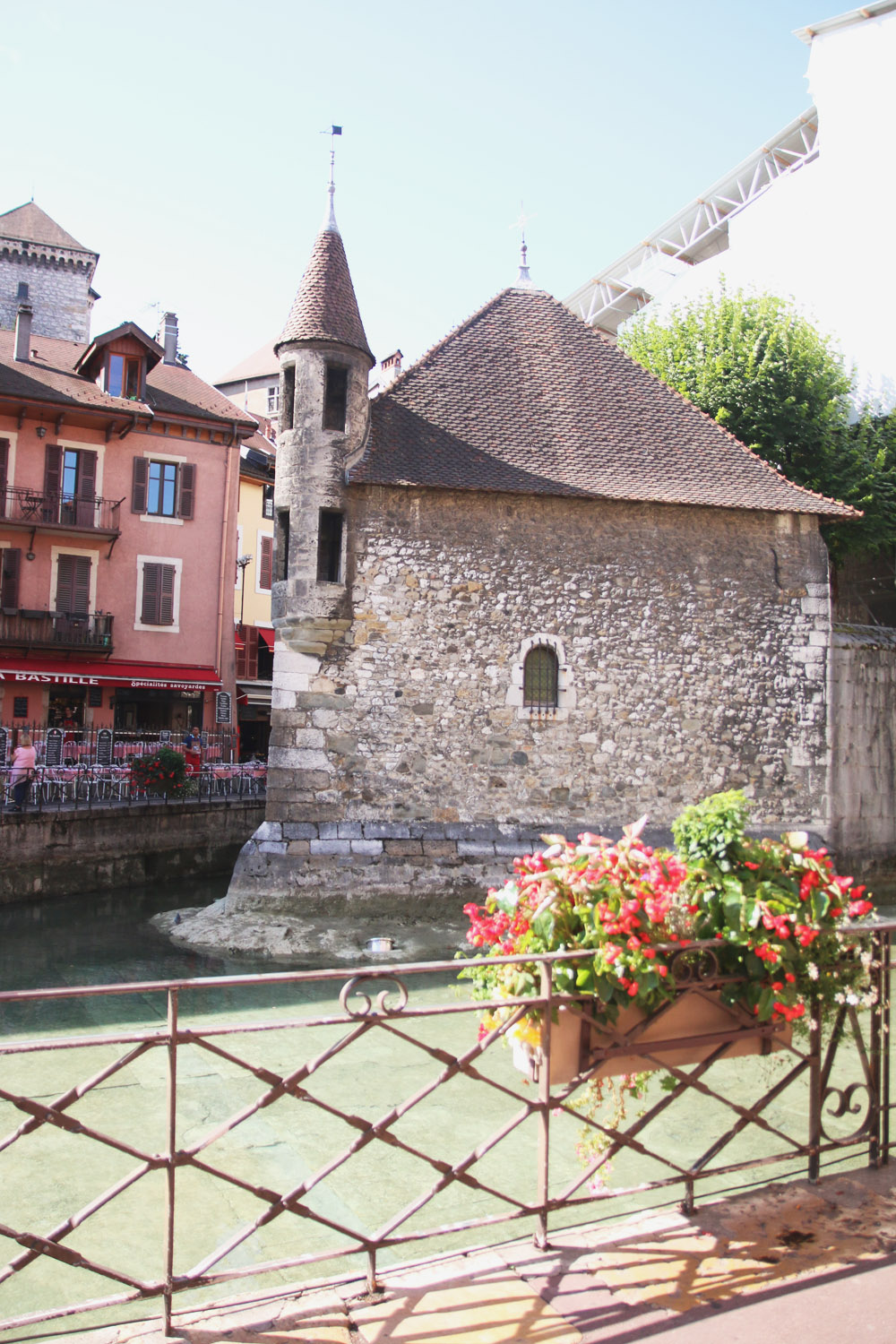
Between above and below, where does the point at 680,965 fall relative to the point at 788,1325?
above

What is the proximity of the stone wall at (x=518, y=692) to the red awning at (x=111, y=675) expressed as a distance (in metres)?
10.6

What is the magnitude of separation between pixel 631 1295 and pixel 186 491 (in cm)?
2191

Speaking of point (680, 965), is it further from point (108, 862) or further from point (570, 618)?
point (108, 862)

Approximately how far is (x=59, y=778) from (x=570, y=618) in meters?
8.87

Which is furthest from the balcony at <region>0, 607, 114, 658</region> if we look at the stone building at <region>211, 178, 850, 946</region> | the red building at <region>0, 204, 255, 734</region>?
the stone building at <region>211, 178, 850, 946</region>

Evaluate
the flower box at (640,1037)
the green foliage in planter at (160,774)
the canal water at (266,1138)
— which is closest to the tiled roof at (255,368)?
the green foliage in planter at (160,774)

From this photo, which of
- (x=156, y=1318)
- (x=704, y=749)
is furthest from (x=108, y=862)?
(x=156, y=1318)

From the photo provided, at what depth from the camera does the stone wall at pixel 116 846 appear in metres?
13.5

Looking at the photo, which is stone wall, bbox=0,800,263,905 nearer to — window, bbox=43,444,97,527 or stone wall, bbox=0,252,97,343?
window, bbox=43,444,97,527

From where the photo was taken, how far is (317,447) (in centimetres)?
1211

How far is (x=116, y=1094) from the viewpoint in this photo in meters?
6.67

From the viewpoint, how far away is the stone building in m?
12.0

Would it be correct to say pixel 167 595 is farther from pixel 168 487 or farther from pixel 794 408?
pixel 794 408

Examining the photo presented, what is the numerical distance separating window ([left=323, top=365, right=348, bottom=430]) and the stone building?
4cm
